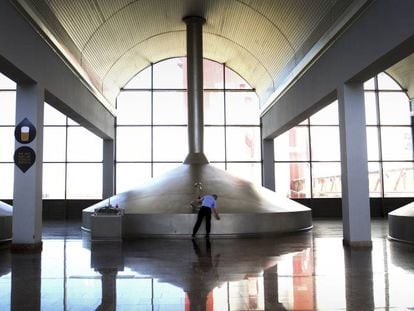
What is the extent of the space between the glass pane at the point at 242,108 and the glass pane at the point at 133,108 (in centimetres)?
530

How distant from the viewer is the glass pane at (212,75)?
3098 cm

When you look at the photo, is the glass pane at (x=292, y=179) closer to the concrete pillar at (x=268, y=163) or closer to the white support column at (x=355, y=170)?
the concrete pillar at (x=268, y=163)

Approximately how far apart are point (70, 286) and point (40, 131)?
7129 millimetres

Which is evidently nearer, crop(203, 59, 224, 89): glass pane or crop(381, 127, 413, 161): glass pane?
crop(381, 127, 413, 161): glass pane

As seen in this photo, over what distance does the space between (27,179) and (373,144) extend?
23437mm

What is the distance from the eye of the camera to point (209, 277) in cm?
830

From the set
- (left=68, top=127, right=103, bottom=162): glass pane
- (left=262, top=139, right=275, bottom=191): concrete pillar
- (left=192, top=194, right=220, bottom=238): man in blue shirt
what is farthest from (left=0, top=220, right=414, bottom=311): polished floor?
(left=68, top=127, right=103, bottom=162): glass pane

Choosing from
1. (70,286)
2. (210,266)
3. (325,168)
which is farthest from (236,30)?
(70,286)

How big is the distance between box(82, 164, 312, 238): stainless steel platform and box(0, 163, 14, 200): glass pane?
12.3 metres

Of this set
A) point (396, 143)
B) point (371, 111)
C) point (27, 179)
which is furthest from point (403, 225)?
point (371, 111)

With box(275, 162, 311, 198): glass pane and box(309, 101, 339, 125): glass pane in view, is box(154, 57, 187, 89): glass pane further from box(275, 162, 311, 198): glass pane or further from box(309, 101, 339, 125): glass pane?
box(309, 101, 339, 125): glass pane

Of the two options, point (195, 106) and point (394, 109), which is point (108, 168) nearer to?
point (195, 106)

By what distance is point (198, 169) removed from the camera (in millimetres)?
20812

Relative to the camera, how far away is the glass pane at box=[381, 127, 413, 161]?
3014cm
